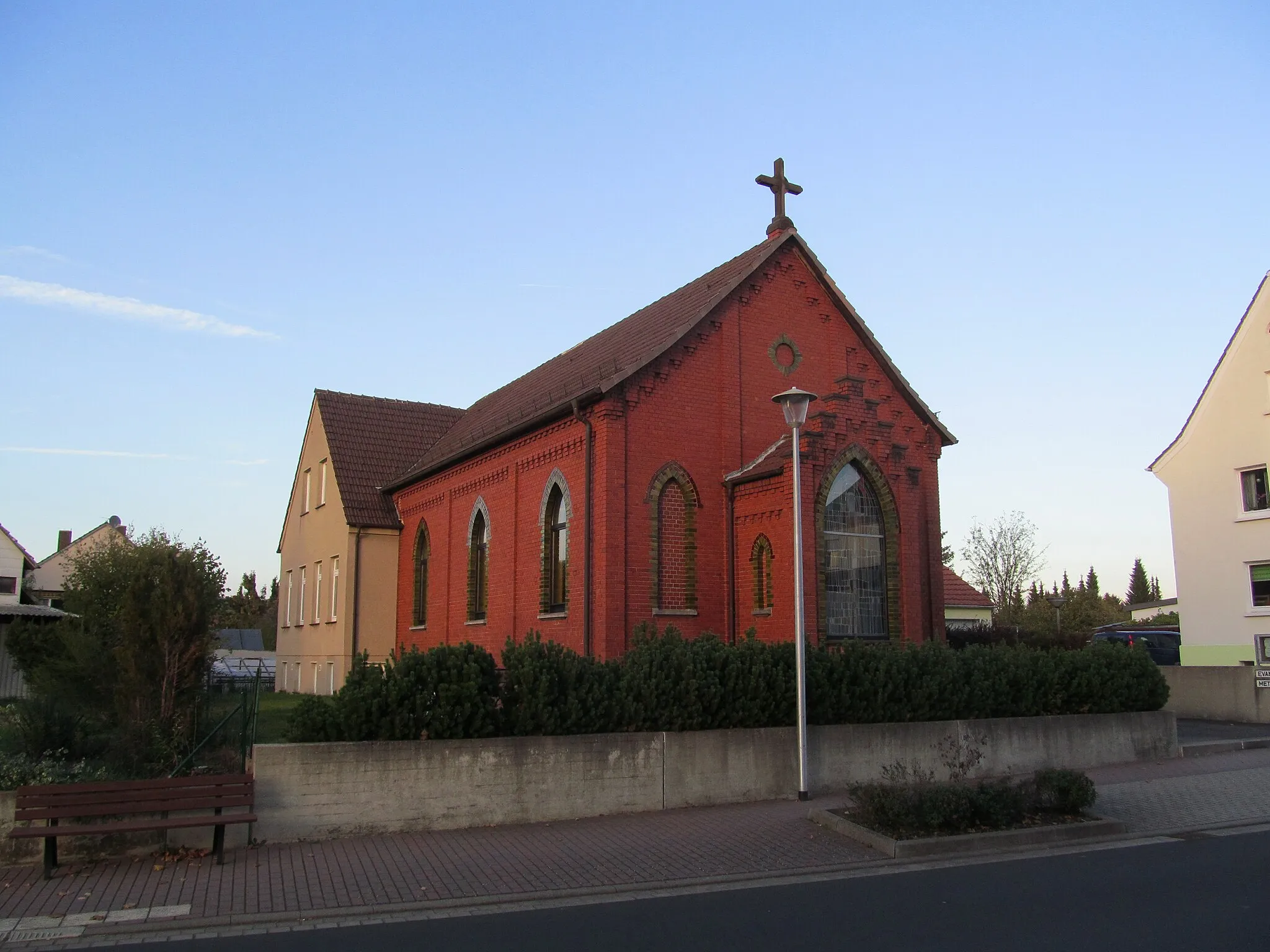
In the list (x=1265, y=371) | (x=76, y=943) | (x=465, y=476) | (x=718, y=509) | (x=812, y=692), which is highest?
(x=1265, y=371)

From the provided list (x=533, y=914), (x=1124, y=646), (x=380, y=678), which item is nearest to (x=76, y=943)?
(x=533, y=914)

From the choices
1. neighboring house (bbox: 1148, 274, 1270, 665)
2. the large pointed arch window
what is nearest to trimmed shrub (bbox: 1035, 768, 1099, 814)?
the large pointed arch window

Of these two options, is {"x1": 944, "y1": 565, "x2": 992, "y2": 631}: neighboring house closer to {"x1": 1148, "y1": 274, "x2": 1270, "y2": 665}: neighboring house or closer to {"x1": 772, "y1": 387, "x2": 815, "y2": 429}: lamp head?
{"x1": 1148, "y1": 274, "x2": 1270, "y2": 665}: neighboring house

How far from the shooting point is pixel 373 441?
30766mm

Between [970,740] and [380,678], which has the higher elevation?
[380,678]

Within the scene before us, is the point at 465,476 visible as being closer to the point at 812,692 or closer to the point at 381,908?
the point at 812,692

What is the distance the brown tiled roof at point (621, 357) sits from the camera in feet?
62.6

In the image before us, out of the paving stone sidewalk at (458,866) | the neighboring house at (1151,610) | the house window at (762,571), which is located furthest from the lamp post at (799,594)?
the neighboring house at (1151,610)

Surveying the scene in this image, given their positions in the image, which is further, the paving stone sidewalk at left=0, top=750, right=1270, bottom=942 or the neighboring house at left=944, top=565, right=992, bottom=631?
the neighboring house at left=944, top=565, right=992, bottom=631

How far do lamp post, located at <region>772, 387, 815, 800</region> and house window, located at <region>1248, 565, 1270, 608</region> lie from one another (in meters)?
19.1

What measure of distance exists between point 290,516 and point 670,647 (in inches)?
964

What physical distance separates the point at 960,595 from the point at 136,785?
107ft

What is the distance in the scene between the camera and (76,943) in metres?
7.56

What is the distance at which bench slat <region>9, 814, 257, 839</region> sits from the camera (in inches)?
367
